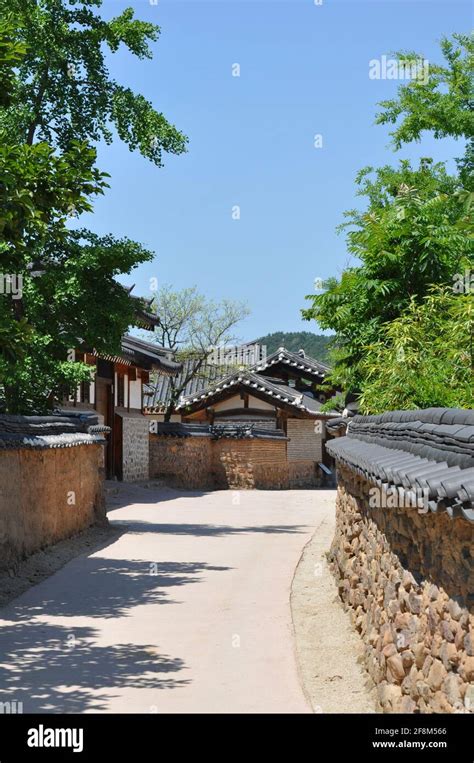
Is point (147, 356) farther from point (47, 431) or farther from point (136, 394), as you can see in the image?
point (47, 431)

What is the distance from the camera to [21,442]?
1398 centimetres

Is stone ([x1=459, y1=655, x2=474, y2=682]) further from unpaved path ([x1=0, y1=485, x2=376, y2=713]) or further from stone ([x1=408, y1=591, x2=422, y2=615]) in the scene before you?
unpaved path ([x1=0, y1=485, x2=376, y2=713])

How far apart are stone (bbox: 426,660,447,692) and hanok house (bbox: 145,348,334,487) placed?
31.5 metres

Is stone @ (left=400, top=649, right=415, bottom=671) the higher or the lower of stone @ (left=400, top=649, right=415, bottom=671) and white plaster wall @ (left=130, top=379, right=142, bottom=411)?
the lower

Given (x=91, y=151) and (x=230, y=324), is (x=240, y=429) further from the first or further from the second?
(x=91, y=151)

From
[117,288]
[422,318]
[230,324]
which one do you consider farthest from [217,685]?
[230,324]

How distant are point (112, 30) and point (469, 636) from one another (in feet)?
65.0

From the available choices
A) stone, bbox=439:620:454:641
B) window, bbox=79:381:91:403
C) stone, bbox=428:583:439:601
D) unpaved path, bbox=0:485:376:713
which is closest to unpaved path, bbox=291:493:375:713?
unpaved path, bbox=0:485:376:713

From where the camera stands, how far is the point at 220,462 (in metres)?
39.1

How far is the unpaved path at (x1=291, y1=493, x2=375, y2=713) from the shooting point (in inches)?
318

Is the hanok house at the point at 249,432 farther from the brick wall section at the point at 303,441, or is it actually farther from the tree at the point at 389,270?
the tree at the point at 389,270

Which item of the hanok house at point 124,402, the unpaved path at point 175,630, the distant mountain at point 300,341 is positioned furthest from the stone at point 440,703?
the distant mountain at point 300,341

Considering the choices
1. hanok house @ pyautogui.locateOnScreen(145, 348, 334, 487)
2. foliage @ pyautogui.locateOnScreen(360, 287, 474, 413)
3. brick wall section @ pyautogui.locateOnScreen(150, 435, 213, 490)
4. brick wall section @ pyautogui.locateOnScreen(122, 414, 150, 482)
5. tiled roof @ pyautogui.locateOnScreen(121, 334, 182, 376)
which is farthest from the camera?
hanok house @ pyautogui.locateOnScreen(145, 348, 334, 487)

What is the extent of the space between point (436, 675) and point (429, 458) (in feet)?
4.49
